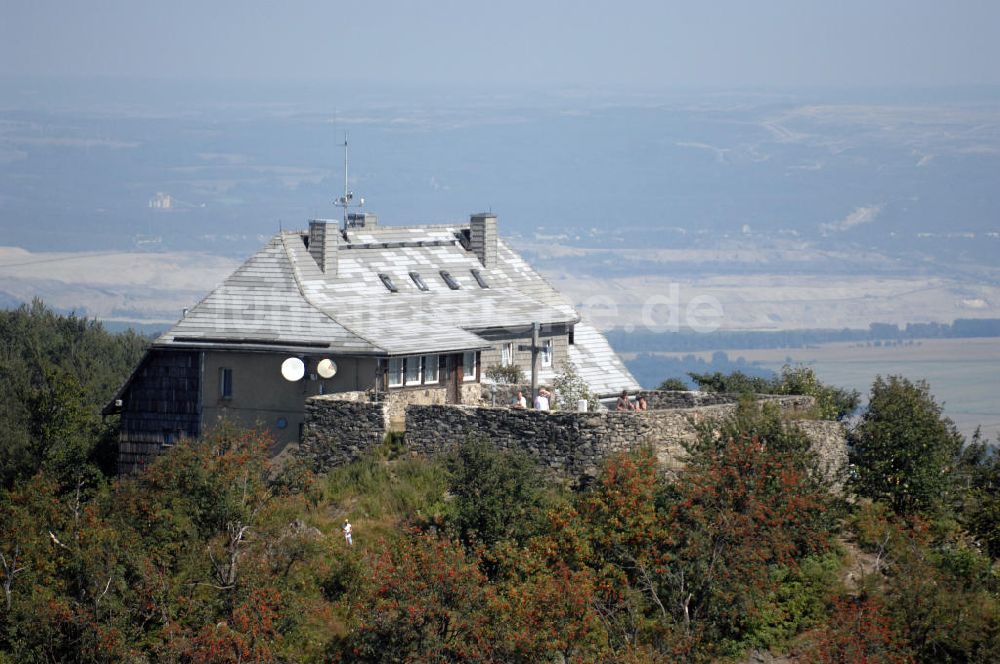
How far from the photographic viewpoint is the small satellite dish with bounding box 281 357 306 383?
55594 millimetres

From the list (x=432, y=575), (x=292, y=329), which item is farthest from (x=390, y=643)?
(x=292, y=329)

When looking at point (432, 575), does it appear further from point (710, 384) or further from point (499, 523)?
point (710, 384)

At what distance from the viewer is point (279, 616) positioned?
145 ft

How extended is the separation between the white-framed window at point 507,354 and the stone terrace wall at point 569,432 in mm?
9874

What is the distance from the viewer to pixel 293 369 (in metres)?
55.7

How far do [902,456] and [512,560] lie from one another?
1299cm

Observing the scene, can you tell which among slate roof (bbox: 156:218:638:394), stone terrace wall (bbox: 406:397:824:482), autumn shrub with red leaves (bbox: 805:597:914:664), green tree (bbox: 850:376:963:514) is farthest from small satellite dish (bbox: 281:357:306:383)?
autumn shrub with red leaves (bbox: 805:597:914:664)

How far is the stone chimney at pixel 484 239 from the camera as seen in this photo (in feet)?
225

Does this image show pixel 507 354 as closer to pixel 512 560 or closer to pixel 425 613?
pixel 512 560

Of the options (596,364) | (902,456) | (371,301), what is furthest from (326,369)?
(596,364)

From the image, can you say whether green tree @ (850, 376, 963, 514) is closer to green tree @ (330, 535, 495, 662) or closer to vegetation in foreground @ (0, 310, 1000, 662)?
vegetation in foreground @ (0, 310, 1000, 662)

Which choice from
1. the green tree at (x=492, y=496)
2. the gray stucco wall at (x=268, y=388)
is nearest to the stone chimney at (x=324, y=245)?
the gray stucco wall at (x=268, y=388)

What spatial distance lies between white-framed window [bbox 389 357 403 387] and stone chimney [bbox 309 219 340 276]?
20.8 feet

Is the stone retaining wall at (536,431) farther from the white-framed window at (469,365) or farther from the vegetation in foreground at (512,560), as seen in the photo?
the white-framed window at (469,365)
